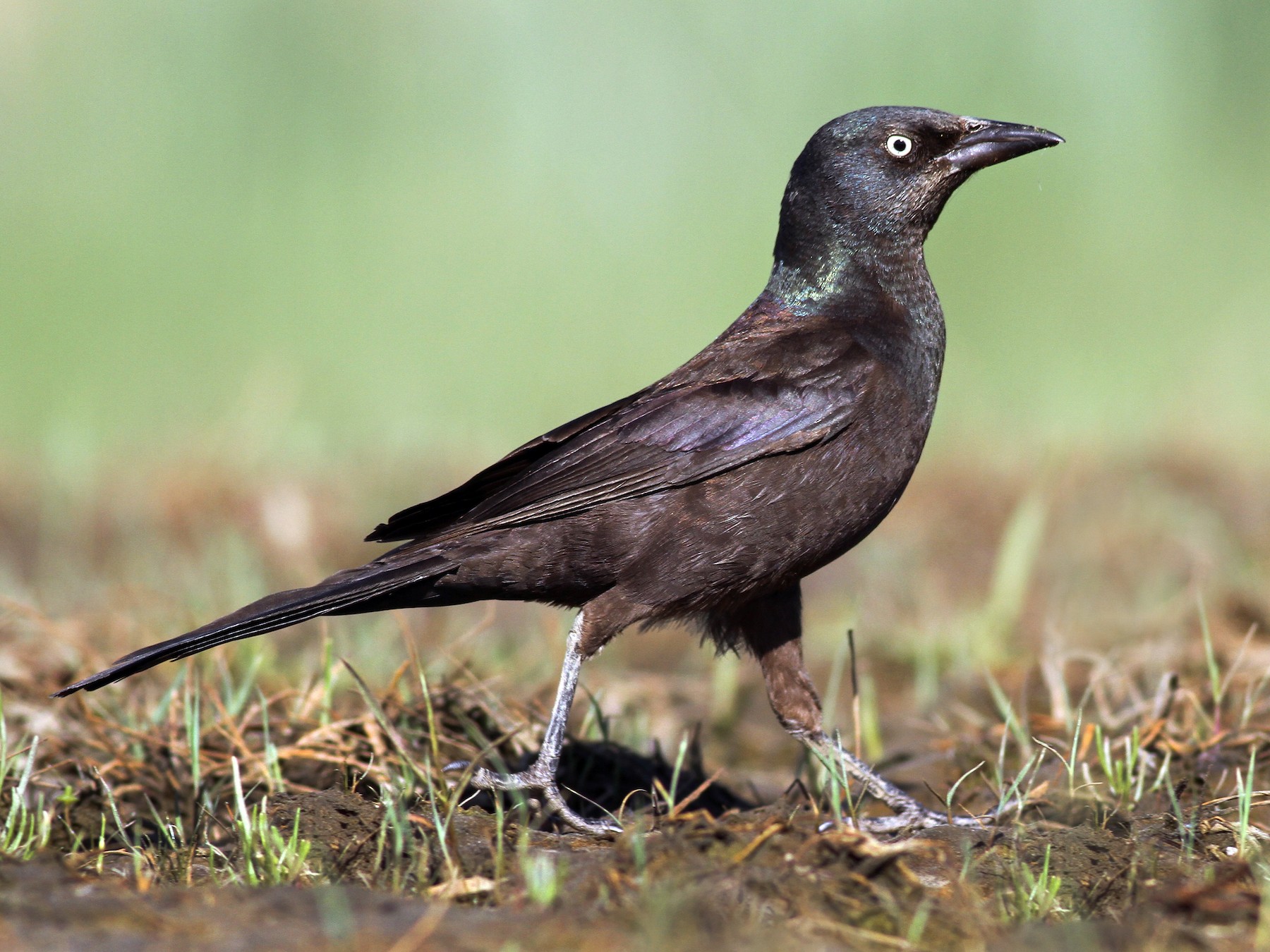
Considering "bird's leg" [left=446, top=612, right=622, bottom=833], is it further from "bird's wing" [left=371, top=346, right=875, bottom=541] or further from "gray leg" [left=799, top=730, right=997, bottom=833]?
"gray leg" [left=799, top=730, right=997, bottom=833]

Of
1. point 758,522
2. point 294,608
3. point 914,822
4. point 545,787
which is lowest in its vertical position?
point 914,822

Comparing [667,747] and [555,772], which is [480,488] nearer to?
[555,772]

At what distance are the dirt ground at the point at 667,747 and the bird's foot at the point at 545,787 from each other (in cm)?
7

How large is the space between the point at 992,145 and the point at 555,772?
90.1 inches

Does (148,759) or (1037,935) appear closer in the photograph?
(1037,935)

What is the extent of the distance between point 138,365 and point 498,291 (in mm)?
3199

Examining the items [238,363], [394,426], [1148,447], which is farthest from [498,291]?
[1148,447]

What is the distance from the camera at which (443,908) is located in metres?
2.50

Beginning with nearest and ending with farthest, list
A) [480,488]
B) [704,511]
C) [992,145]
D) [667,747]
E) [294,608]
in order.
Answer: [294,608] → [704,511] → [480,488] → [992,145] → [667,747]

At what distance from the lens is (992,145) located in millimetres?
4340

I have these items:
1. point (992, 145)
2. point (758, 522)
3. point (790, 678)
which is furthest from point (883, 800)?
point (992, 145)

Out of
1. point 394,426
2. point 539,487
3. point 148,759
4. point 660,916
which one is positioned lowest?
point 660,916

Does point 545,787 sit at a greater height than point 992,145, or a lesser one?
lesser

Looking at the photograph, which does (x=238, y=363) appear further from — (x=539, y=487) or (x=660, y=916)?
(x=660, y=916)
